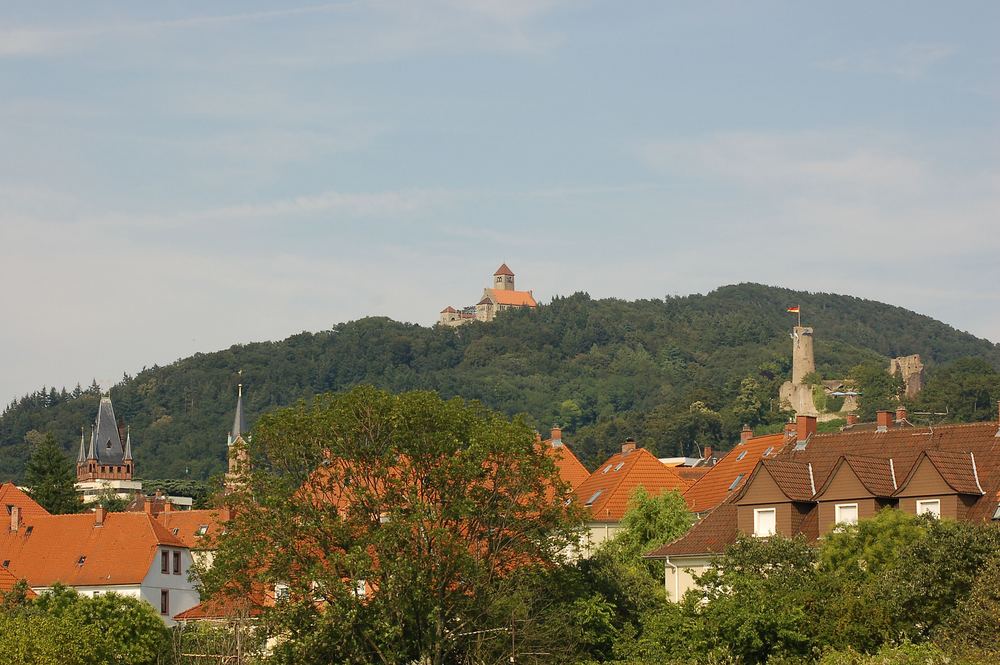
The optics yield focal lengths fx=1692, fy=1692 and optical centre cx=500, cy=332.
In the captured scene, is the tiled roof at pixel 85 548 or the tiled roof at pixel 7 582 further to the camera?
the tiled roof at pixel 85 548

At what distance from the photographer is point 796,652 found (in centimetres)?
3938

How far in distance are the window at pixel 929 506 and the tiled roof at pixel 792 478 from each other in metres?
3.38

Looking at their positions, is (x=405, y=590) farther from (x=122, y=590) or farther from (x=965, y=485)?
(x=122, y=590)

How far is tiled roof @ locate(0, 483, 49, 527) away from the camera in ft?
281

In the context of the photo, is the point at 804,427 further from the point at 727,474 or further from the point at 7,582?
the point at 7,582

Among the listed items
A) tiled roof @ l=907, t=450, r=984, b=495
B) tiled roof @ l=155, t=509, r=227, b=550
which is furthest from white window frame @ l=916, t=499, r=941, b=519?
tiled roof @ l=155, t=509, r=227, b=550

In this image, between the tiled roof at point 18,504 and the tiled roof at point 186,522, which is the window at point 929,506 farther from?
the tiled roof at point 18,504

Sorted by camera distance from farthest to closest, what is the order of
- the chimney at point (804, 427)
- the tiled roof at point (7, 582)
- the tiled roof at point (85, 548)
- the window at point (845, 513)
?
the tiled roof at point (85, 548) → the tiled roof at point (7, 582) → the chimney at point (804, 427) → the window at point (845, 513)

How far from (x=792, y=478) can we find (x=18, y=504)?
52.7 metres

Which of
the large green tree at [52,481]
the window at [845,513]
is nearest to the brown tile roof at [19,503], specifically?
the large green tree at [52,481]

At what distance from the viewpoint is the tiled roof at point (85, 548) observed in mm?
79000

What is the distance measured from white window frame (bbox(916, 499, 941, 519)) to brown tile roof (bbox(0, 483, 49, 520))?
173 ft

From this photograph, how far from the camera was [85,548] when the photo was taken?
80875mm

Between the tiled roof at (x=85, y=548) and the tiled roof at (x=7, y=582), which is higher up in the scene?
the tiled roof at (x=85, y=548)
